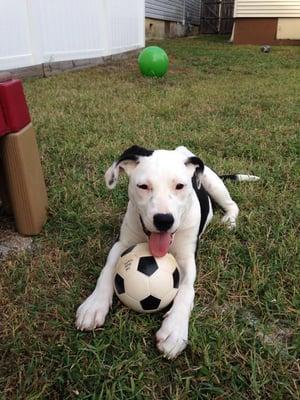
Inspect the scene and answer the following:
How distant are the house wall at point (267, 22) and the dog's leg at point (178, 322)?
1800cm

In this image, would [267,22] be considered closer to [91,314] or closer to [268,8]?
[268,8]

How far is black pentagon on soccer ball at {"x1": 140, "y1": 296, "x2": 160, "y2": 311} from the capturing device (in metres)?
2.21

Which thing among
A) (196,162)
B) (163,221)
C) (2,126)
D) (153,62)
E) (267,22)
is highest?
(2,126)

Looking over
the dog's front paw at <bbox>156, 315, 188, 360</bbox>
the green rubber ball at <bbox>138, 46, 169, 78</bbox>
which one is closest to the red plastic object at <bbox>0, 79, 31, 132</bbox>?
the dog's front paw at <bbox>156, 315, 188, 360</bbox>

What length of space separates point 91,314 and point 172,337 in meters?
0.43

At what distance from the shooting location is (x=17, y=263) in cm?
280

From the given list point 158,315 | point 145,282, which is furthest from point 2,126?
point 158,315

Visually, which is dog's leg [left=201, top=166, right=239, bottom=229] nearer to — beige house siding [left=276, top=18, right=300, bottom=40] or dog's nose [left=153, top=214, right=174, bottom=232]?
dog's nose [left=153, top=214, right=174, bottom=232]

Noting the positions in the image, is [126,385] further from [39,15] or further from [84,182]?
[39,15]

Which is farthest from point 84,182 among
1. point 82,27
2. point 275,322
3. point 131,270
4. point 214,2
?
point 214,2

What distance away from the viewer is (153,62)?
358 inches

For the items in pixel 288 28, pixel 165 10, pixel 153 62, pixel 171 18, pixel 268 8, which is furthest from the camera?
pixel 171 18

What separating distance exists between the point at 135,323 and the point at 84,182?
1903 millimetres

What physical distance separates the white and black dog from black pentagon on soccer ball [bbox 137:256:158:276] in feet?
0.19
